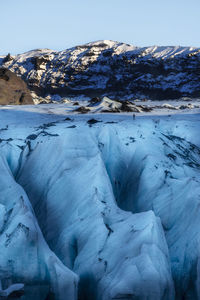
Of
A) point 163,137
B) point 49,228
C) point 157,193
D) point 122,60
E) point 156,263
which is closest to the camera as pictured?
point 156,263

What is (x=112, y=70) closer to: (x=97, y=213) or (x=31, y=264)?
(x=97, y=213)

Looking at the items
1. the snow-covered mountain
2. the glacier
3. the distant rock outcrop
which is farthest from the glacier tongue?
the snow-covered mountain

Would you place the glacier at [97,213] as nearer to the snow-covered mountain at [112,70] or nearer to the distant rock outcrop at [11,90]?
the distant rock outcrop at [11,90]

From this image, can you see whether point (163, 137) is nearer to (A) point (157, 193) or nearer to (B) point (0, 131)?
(A) point (157, 193)

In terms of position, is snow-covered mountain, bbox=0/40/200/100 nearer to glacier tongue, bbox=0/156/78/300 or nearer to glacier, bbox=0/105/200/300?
glacier, bbox=0/105/200/300

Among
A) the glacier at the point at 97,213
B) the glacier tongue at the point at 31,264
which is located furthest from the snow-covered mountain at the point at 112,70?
the glacier tongue at the point at 31,264

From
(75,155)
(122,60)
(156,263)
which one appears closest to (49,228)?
(75,155)
